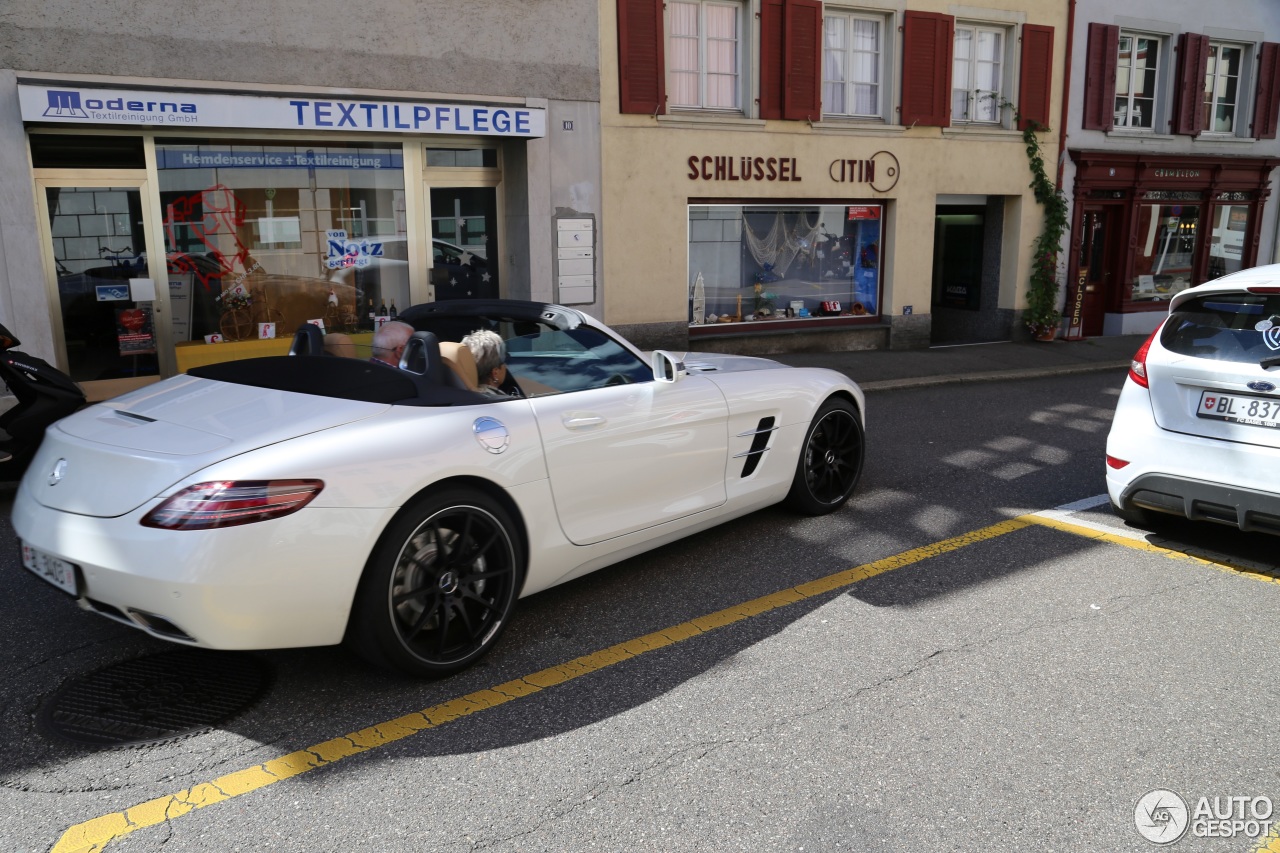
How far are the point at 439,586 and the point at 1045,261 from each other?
1413cm

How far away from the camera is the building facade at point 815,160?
40.7 ft

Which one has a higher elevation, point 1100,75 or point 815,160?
point 1100,75

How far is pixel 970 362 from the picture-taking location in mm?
13461

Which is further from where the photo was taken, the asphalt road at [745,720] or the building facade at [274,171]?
the building facade at [274,171]

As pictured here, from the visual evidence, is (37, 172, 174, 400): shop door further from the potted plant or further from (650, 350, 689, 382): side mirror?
the potted plant

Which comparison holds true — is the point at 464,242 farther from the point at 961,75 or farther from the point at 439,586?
the point at 439,586

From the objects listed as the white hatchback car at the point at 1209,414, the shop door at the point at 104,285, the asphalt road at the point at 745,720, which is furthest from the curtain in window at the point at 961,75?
the shop door at the point at 104,285

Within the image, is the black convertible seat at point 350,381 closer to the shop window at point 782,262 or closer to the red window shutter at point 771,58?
the shop window at point 782,262

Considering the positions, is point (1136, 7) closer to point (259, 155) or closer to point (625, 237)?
point (625, 237)

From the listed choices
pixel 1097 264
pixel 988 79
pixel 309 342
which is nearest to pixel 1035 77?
pixel 988 79

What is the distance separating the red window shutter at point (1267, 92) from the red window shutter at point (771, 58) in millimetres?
9776

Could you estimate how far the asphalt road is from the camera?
2.92m

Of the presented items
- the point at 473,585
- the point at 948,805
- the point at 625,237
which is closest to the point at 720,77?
the point at 625,237

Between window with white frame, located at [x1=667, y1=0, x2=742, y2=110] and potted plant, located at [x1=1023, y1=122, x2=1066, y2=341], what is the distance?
5.31 m
